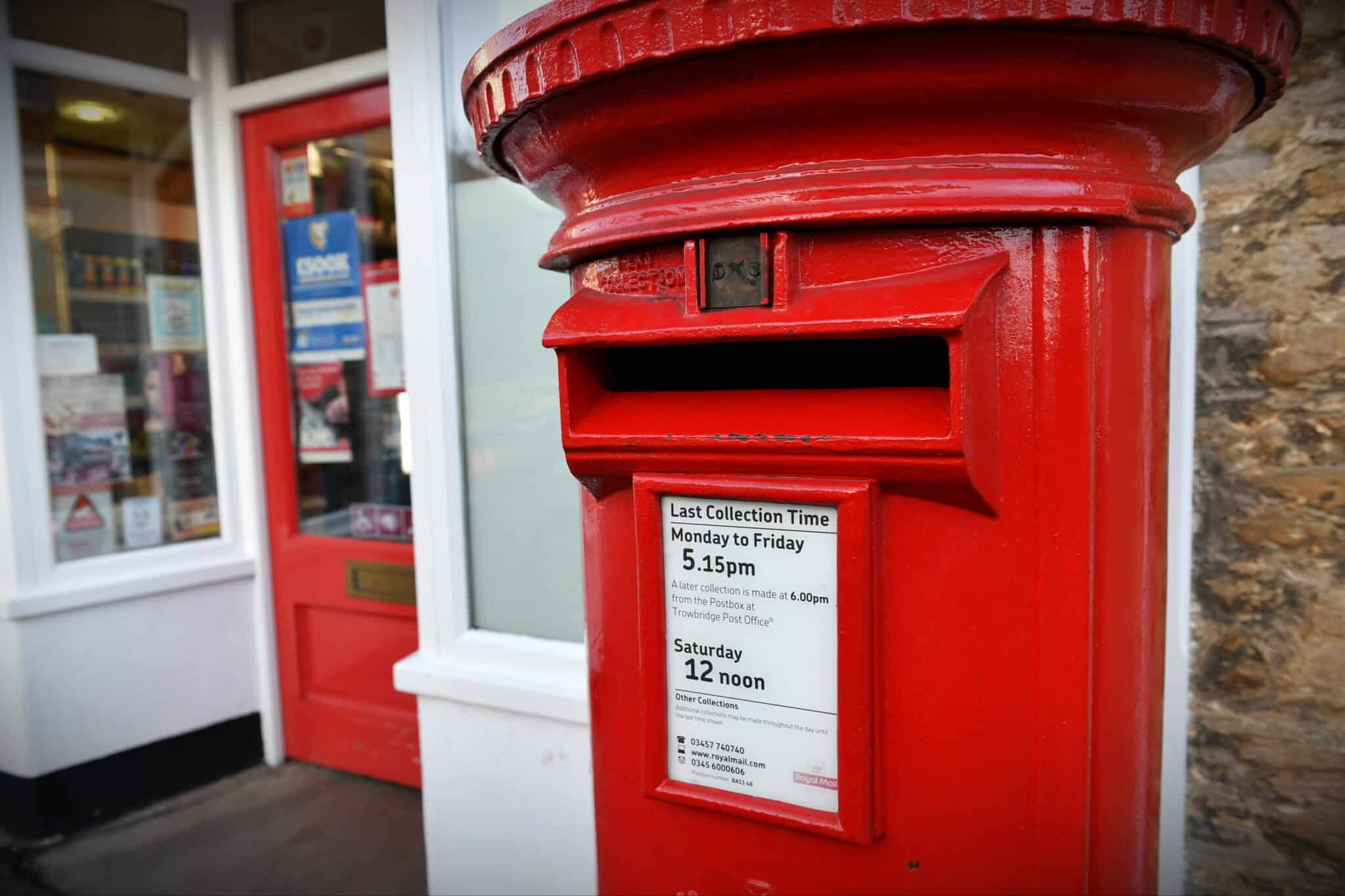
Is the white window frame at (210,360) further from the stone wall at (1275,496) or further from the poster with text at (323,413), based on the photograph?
the stone wall at (1275,496)

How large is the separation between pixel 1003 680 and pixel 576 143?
71 centimetres

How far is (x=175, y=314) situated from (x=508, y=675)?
89.0 inches

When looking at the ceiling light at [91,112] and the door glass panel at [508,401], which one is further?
the ceiling light at [91,112]

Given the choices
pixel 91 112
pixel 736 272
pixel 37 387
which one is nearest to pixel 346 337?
pixel 37 387

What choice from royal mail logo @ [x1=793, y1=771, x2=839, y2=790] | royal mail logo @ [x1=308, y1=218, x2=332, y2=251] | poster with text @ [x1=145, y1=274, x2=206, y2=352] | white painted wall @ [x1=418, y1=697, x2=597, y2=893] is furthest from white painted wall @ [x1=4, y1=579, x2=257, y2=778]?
royal mail logo @ [x1=793, y1=771, x2=839, y2=790]

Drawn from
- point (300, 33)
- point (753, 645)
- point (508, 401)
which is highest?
point (300, 33)

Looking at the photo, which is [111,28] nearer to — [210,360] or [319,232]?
[319,232]

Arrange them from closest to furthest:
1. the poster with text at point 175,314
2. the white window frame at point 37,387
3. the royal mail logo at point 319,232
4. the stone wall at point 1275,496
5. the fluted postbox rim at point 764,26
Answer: the fluted postbox rim at point 764,26, the stone wall at point 1275,496, the white window frame at point 37,387, the royal mail logo at point 319,232, the poster with text at point 175,314

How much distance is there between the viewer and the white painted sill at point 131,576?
296cm

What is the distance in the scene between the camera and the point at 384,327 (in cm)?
313

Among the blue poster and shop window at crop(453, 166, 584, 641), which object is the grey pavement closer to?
shop window at crop(453, 166, 584, 641)

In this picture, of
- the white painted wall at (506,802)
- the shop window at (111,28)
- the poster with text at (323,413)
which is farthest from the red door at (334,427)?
the white painted wall at (506,802)

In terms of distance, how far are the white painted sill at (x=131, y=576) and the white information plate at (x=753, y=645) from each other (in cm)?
294

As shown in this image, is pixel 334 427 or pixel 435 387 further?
pixel 334 427
